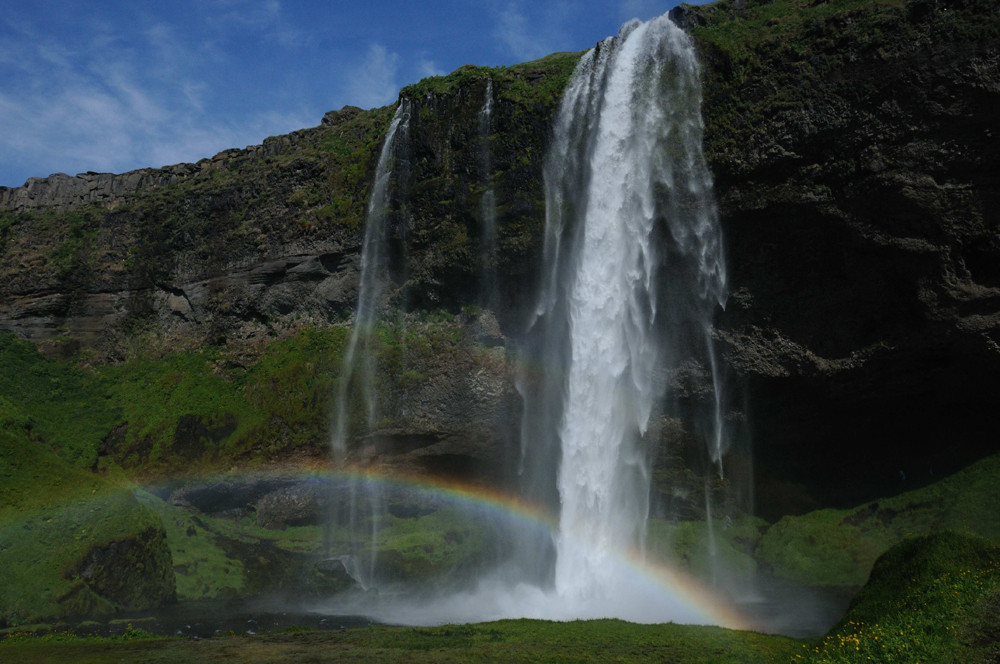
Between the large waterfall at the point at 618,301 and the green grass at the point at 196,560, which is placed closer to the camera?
the large waterfall at the point at 618,301

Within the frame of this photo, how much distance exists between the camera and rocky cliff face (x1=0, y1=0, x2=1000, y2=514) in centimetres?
2733

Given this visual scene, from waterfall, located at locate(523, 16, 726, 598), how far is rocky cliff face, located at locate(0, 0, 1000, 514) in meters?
1.16

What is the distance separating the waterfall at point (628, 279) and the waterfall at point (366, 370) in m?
10.0

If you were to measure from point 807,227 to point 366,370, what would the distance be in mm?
22351

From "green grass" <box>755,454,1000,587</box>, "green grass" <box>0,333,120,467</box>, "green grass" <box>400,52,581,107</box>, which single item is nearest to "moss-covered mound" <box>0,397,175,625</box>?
"green grass" <box>0,333,120,467</box>

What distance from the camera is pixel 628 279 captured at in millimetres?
32469

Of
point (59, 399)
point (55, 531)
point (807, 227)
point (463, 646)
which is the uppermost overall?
point (807, 227)

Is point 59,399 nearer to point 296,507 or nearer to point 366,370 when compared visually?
point 296,507

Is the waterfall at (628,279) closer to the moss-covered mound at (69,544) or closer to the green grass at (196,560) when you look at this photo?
the green grass at (196,560)

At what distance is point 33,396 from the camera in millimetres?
45281

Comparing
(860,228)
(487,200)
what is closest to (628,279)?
(487,200)

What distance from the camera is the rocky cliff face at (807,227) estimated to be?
2733cm

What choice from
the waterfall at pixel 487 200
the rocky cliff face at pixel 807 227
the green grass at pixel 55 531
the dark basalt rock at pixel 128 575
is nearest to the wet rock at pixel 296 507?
the rocky cliff face at pixel 807 227

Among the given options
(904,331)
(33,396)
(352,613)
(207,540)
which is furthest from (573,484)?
(33,396)
